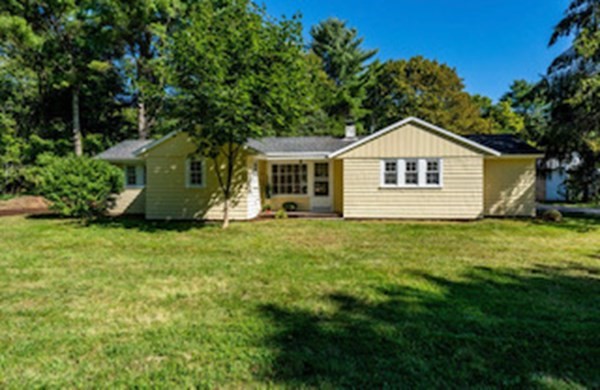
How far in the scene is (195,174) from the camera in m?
12.5

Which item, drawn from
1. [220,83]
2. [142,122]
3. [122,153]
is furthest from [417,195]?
[142,122]

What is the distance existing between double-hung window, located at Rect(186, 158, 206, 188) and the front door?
15.1 feet

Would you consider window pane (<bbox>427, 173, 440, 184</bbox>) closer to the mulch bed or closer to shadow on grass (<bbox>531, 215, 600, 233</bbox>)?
shadow on grass (<bbox>531, 215, 600, 233</bbox>)

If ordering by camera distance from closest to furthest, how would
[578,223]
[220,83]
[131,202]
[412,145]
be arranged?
[220,83] → [578,223] → [412,145] → [131,202]

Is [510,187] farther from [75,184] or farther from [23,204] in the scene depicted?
[23,204]

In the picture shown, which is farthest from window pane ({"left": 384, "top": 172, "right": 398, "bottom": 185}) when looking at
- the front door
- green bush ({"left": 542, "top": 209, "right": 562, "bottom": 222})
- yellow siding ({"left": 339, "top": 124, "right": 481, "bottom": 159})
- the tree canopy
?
green bush ({"left": 542, "top": 209, "right": 562, "bottom": 222})

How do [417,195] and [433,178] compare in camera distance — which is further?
[417,195]

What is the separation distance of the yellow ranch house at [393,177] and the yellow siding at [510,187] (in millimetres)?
32

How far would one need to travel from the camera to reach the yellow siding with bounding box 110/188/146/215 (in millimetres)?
14258

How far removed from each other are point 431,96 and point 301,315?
27.2m

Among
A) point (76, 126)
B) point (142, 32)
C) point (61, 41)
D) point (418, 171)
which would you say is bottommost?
point (418, 171)

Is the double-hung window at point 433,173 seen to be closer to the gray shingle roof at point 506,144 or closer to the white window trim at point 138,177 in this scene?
the gray shingle roof at point 506,144

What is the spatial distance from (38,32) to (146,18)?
669cm

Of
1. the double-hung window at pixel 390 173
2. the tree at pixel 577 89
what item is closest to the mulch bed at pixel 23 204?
the double-hung window at pixel 390 173
